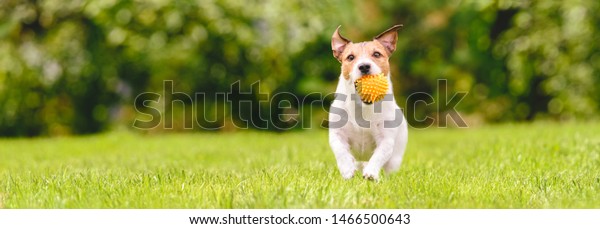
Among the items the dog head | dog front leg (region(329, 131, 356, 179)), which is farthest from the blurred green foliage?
dog front leg (region(329, 131, 356, 179))

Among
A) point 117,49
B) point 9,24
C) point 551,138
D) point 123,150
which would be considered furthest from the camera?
point 117,49

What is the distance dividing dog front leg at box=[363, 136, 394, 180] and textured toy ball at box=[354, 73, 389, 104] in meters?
0.40

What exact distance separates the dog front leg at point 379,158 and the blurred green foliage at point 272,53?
24.1 ft

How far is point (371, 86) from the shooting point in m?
4.87

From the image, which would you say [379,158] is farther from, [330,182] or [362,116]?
[330,182]

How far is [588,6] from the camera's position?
39.0 ft

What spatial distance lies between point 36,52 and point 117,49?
1.56 metres

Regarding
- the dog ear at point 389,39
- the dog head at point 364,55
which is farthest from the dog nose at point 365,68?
the dog ear at point 389,39

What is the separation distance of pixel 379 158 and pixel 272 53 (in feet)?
28.9

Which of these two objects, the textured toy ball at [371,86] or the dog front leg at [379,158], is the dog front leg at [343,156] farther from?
the textured toy ball at [371,86]

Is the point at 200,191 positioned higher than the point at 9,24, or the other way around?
the point at 9,24

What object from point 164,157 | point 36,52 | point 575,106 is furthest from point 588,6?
point 36,52

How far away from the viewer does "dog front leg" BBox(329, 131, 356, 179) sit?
504 centimetres
